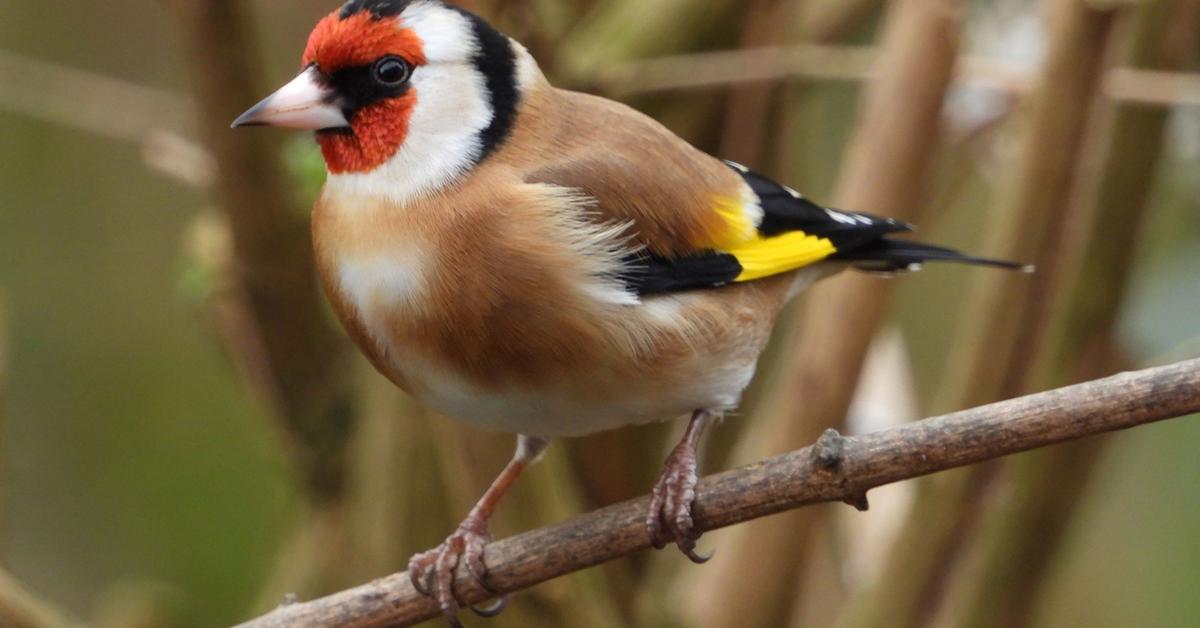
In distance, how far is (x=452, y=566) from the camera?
92.3 inches

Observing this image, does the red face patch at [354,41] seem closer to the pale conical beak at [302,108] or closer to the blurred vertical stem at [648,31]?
the pale conical beak at [302,108]

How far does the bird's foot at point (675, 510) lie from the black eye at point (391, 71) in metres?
0.70

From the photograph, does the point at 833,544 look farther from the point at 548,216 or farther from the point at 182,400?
the point at 182,400

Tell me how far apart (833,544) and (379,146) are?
1765 millimetres

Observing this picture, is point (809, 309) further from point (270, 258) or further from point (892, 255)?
point (270, 258)

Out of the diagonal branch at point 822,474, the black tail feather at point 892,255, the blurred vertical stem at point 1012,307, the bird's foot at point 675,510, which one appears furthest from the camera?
the black tail feather at point 892,255

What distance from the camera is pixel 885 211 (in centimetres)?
273

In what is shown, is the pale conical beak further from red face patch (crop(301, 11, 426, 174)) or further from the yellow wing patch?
the yellow wing patch

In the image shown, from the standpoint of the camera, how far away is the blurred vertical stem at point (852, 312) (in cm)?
266

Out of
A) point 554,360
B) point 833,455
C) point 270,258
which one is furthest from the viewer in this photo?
point 270,258

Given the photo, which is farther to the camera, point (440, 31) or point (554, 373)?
point (440, 31)

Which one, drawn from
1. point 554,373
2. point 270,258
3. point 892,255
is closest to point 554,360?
point 554,373

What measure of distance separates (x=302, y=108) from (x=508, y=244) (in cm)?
35

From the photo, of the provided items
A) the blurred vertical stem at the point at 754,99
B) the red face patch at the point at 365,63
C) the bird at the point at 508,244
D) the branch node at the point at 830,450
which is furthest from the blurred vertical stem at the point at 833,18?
the branch node at the point at 830,450
